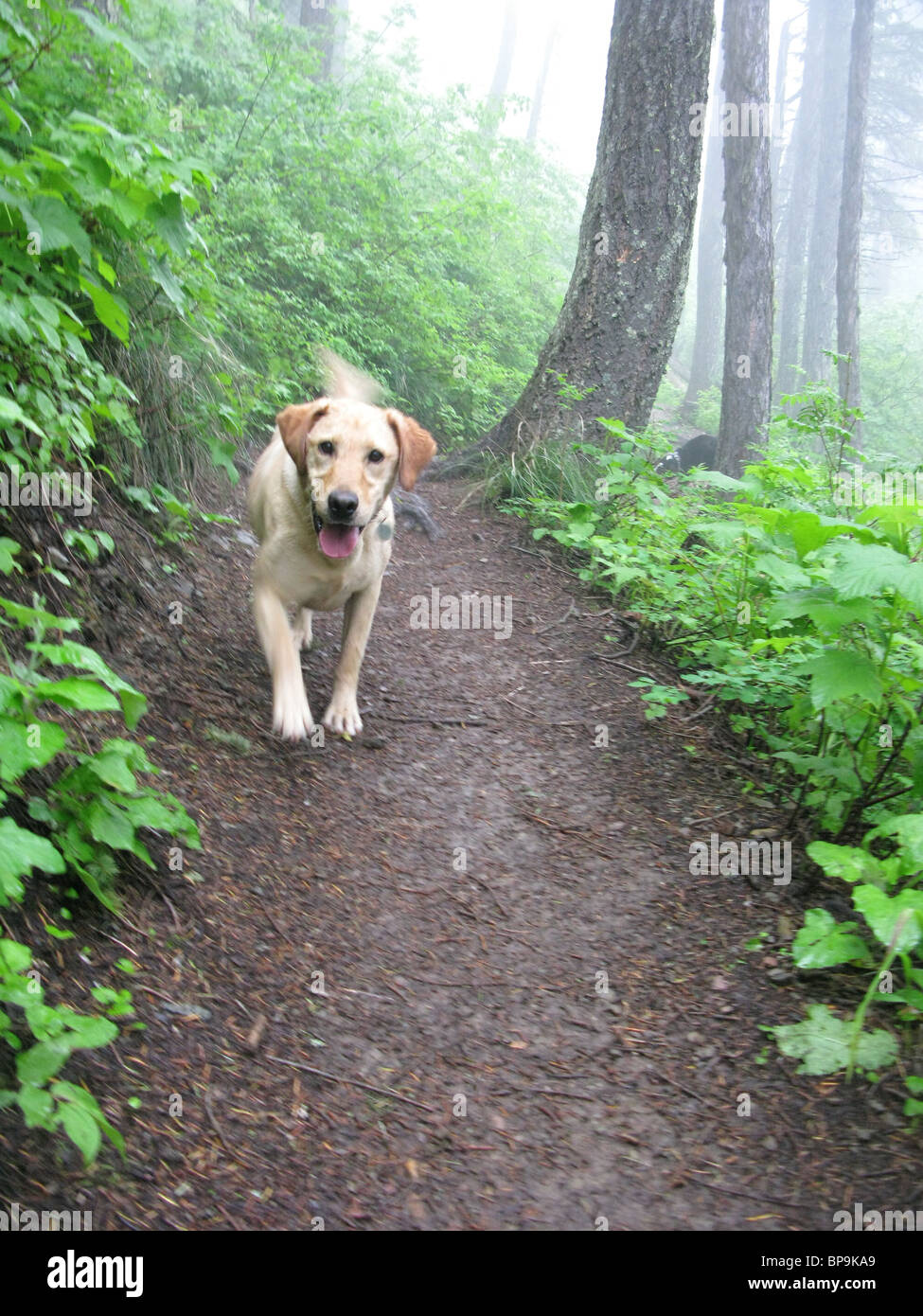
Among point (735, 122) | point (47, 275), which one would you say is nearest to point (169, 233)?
point (47, 275)

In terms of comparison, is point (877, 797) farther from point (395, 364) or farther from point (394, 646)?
point (395, 364)

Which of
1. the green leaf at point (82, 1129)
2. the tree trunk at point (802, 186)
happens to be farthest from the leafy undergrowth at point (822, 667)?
the tree trunk at point (802, 186)

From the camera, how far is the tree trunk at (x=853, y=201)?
16.7m

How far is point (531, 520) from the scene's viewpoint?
6586mm

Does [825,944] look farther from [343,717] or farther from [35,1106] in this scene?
[343,717]

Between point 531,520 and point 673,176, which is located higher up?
point 673,176

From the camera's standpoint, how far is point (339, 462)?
156 inches

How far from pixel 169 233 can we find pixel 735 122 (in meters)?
8.62

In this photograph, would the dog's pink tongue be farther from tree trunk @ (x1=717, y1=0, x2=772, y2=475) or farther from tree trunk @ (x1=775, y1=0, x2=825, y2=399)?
tree trunk @ (x1=775, y1=0, x2=825, y2=399)

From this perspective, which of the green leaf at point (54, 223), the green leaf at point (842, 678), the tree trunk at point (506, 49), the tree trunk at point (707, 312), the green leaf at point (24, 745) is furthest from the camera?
the tree trunk at point (506, 49)

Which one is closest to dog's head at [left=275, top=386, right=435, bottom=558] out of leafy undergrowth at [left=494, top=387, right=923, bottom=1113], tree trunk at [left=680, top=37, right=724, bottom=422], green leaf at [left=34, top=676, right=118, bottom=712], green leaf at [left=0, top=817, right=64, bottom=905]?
leafy undergrowth at [left=494, top=387, right=923, bottom=1113]

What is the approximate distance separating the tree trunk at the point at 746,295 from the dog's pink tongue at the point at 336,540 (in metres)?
6.35

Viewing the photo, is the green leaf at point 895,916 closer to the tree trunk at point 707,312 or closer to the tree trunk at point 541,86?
the tree trunk at point 707,312

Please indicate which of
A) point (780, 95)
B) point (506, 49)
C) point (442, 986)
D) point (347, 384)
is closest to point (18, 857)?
point (442, 986)
